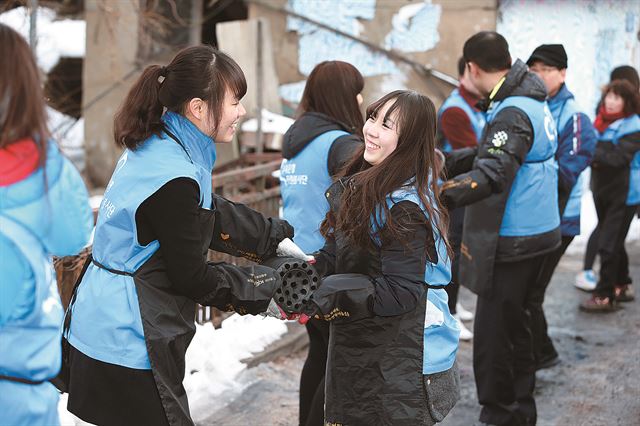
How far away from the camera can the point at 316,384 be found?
4609mm

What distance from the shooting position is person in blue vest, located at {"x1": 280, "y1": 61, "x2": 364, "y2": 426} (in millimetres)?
4594

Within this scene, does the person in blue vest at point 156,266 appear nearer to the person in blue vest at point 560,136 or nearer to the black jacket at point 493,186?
the black jacket at point 493,186

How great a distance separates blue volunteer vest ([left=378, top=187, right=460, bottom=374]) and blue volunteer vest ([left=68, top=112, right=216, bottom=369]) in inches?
36.2

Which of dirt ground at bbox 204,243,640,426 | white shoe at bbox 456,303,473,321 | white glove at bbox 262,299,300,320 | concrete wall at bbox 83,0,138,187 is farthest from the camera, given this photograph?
concrete wall at bbox 83,0,138,187

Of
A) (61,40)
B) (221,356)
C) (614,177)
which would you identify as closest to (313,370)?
(221,356)

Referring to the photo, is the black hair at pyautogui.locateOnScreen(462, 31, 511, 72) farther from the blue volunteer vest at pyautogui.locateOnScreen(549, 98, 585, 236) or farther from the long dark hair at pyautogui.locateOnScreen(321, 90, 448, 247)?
the long dark hair at pyautogui.locateOnScreen(321, 90, 448, 247)

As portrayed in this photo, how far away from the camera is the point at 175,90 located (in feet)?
10.6

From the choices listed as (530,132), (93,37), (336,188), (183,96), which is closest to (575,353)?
(530,132)

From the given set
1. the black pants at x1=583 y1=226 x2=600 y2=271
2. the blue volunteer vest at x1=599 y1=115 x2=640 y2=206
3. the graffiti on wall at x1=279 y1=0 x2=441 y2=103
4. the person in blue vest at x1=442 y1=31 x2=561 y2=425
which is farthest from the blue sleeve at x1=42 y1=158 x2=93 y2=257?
the graffiti on wall at x1=279 y1=0 x2=441 y2=103

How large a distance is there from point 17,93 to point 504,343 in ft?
11.9

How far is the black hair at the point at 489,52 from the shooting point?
505cm

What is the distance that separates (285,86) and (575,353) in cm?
685

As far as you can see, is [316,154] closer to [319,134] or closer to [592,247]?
[319,134]

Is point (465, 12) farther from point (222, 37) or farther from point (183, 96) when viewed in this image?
point (183, 96)
